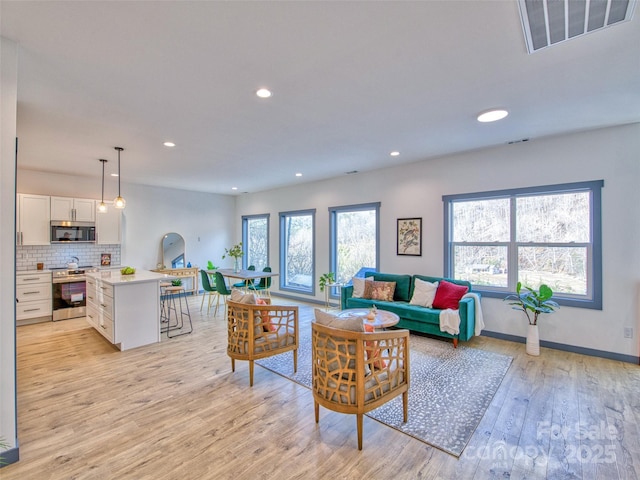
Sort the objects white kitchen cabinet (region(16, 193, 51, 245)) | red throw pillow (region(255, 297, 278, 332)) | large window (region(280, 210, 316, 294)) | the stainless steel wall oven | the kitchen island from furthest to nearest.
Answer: large window (region(280, 210, 316, 294))
the stainless steel wall oven
white kitchen cabinet (region(16, 193, 51, 245))
the kitchen island
red throw pillow (region(255, 297, 278, 332))

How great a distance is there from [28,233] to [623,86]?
8399mm

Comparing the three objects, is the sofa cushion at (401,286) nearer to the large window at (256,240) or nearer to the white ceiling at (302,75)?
the white ceiling at (302,75)

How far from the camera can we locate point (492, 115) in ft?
10.3

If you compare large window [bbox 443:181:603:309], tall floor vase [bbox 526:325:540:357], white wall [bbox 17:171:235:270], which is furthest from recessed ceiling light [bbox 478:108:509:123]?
white wall [bbox 17:171:235:270]

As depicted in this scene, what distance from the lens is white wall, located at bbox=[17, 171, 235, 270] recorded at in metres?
5.98

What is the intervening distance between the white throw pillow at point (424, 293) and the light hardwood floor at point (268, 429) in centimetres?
128

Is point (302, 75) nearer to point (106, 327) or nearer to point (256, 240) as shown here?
point (106, 327)

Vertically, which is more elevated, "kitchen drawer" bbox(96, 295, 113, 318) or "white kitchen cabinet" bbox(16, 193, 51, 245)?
"white kitchen cabinet" bbox(16, 193, 51, 245)

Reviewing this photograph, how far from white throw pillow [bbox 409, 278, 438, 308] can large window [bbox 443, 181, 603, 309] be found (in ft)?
1.53

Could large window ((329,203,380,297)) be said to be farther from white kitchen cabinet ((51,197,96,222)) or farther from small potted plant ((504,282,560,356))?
white kitchen cabinet ((51,197,96,222))

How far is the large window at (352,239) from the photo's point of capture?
5949 millimetres

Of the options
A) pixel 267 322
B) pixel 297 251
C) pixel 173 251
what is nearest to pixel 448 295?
pixel 267 322

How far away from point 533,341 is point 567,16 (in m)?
3.57

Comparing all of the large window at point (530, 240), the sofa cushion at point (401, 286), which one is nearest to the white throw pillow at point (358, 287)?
the sofa cushion at point (401, 286)
